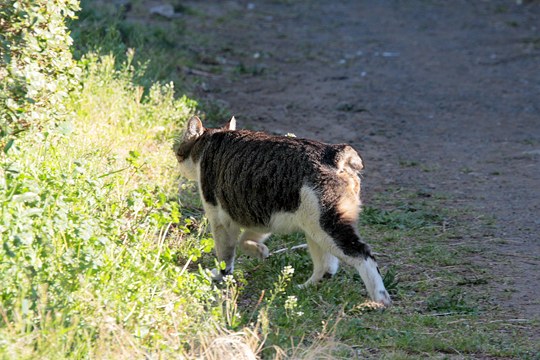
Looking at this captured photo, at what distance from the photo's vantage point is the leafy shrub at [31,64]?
5.43m

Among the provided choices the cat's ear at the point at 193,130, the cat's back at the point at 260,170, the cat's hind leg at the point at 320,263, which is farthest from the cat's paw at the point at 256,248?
the cat's ear at the point at 193,130

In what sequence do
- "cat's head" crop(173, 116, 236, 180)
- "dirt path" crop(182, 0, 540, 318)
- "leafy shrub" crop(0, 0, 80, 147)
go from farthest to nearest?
"dirt path" crop(182, 0, 540, 318) → "cat's head" crop(173, 116, 236, 180) → "leafy shrub" crop(0, 0, 80, 147)

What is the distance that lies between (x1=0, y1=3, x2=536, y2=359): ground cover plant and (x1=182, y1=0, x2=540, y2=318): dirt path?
1.59ft

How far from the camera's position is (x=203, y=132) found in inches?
279

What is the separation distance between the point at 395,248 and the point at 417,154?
2.84m

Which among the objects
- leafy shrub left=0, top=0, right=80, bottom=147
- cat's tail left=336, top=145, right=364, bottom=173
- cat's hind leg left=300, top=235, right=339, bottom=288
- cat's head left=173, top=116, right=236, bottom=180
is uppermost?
leafy shrub left=0, top=0, right=80, bottom=147

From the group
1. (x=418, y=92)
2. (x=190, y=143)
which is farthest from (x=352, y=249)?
(x=418, y=92)

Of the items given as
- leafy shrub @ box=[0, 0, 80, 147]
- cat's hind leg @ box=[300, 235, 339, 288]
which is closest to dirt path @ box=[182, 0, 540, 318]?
cat's hind leg @ box=[300, 235, 339, 288]

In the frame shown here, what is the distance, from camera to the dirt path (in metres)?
8.23

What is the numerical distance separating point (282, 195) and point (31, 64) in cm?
174

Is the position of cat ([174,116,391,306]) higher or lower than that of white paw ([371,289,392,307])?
higher

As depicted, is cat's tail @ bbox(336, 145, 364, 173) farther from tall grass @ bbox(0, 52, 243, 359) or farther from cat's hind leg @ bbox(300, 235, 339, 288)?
tall grass @ bbox(0, 52, 243, 359)

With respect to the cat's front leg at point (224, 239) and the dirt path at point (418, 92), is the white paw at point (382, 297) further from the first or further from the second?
the cat's front leg at point (224, 239)

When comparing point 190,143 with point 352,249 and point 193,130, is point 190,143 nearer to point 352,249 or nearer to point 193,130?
point 193,130
